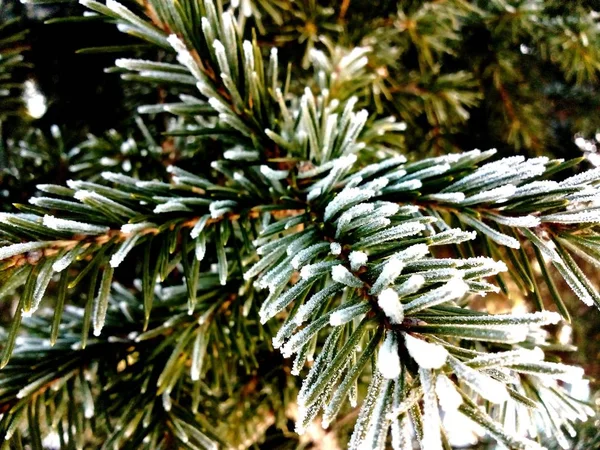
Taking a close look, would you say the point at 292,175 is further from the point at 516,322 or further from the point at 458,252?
the point at 516,322

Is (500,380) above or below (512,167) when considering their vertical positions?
below

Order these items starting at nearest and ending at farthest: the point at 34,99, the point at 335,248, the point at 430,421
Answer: the point at 430,421, the point at 335,248, the point at 34,99

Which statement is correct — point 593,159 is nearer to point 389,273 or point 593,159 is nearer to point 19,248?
point 389,273

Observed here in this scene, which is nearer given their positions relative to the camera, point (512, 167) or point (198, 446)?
point (512, 167)

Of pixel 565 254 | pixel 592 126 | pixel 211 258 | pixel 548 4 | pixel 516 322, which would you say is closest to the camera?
pixel 516 322

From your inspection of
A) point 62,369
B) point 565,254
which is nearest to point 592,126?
point 565,254

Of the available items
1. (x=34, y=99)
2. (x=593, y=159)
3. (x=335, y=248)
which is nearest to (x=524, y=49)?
(x=593, y=159)

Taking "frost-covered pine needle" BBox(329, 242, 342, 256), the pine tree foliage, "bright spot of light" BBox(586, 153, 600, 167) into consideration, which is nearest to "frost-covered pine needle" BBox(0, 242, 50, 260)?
the pine tree foliage
